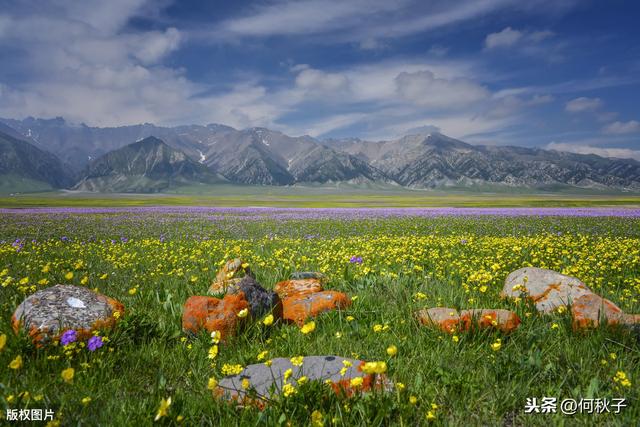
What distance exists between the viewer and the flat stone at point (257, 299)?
4703 millimetres

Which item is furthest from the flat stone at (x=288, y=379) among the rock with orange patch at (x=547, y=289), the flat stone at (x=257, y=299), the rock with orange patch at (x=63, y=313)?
the rock with orange patch at (x=547, y=289)

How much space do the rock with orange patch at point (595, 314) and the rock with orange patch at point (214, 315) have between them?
175 inches

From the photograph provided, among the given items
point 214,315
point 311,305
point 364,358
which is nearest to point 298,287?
point 311,305

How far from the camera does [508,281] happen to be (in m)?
6.51

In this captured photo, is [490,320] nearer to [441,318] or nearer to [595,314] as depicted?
[441,318]

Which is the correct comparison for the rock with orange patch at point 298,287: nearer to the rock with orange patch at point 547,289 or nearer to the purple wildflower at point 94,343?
the purple wildflower at point 94,343

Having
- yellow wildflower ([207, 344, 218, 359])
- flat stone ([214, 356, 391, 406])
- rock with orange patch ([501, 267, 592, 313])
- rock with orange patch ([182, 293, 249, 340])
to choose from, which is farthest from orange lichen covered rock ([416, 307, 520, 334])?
yellow wildflower ([207, 344, 218, 359])

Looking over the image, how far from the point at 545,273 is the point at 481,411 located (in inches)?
159

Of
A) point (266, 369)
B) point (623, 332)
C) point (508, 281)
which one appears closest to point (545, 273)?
point (508, 281)

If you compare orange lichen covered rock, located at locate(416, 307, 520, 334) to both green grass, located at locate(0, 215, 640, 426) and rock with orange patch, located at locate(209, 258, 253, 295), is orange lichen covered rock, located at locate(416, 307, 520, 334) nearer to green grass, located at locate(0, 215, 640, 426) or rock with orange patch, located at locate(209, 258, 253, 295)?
green grass, located at locate(0, 215, 640, 426)

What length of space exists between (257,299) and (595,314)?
4.55 meters

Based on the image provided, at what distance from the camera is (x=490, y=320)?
423cm

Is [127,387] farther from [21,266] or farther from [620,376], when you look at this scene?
[21,266]

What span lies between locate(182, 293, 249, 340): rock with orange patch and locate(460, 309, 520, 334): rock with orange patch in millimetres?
2874
